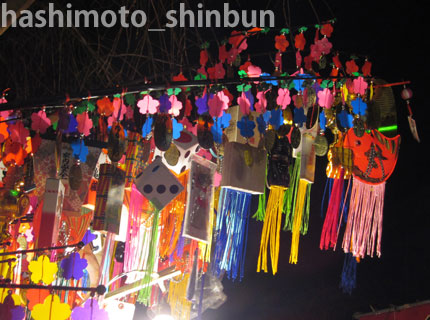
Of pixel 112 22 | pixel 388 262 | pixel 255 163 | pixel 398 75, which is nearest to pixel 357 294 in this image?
pixel 388 262

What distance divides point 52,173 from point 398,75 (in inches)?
77.9

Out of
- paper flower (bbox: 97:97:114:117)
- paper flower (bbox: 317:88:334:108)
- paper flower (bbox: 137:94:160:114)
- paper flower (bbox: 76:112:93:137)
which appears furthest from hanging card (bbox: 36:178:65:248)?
paper flower (bbox: 317:88:334:108)

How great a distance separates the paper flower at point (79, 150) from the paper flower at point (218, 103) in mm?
537

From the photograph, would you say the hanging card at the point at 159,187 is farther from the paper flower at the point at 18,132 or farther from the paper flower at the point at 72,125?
the paper flower at the point at 18,132

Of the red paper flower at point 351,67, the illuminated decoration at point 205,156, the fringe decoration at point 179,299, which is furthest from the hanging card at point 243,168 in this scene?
the fringe decoration at point 179,299

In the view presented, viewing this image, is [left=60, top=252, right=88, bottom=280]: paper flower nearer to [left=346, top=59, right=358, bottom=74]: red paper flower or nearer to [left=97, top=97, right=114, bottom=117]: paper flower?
[left=97, top=97, right=114, bottom=117]: paper flower

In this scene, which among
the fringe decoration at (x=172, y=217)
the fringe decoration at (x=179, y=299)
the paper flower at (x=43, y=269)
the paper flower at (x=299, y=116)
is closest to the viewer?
the paper flower at (x=299, y=116)

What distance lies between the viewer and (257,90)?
6.87 ft

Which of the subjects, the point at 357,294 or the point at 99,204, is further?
the point at 357,294

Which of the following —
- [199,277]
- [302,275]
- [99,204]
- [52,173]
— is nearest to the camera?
[99,204]

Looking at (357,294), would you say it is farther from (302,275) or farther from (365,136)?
(365,136)

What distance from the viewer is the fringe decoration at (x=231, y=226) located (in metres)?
2.41

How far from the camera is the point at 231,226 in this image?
2.43 m

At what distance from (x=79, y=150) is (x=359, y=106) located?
1.14 meters
